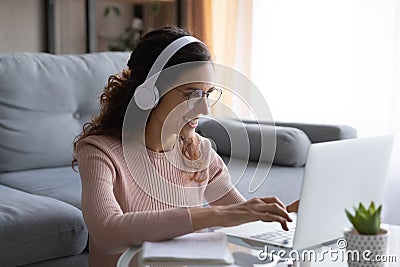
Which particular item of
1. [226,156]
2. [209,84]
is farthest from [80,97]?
[209,84]

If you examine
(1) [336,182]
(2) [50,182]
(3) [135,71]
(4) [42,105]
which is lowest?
(2) [50,182]

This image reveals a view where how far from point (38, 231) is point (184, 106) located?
641mm

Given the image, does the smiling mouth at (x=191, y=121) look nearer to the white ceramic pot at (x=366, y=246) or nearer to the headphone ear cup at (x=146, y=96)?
the headphone ear cup at (x=146, y=96)

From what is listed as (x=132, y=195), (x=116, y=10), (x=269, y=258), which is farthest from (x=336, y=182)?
(x=116, y=10)

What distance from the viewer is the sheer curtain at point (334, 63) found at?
286 cm

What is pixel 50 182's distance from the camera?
2.18m

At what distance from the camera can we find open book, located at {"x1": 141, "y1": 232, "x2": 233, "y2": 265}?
0.99 metres

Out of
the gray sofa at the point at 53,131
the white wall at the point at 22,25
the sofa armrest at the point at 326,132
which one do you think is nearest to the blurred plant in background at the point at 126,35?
the white wall at the point at 22,25

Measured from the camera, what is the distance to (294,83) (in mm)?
3270

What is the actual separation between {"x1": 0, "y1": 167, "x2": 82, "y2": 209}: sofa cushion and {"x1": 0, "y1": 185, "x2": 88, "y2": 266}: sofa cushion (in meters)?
0.14

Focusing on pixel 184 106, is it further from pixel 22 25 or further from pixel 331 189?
pixel 22 25

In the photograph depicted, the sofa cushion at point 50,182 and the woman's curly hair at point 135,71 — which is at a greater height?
the woman's curly hair at point 135,71

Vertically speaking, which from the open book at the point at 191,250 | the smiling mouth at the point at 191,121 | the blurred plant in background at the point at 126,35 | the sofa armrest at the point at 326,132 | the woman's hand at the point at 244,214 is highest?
the smiling mouth at the point at 191,121

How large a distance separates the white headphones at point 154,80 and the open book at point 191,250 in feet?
1.05
